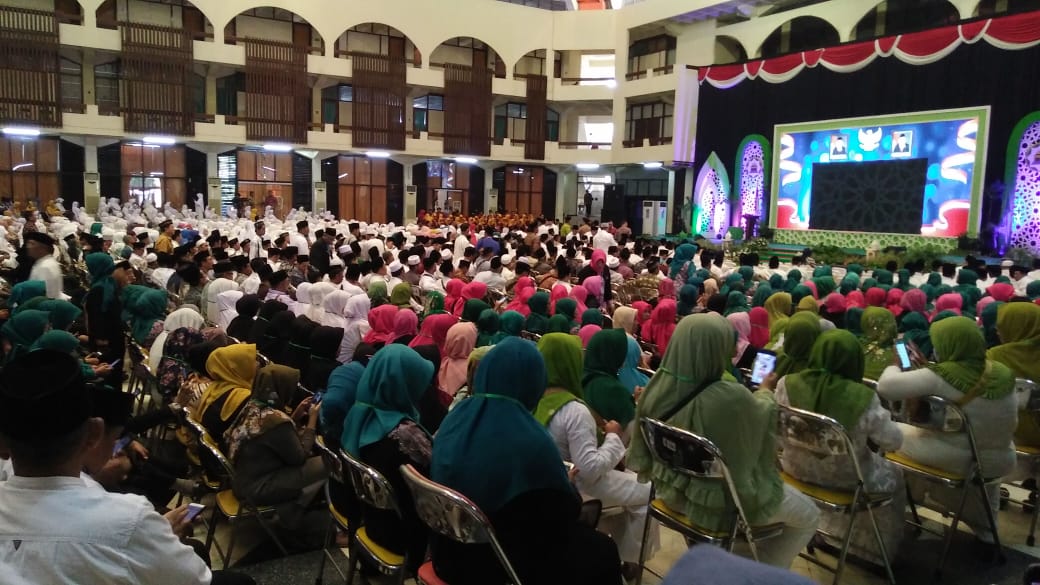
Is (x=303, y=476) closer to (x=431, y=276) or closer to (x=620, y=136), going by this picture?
(x=431, y=276)

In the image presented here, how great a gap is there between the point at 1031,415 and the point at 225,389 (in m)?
3.88

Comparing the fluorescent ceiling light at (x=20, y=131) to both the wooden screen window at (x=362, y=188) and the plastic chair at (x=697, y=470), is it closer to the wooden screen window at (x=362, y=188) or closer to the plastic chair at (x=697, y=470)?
the wooden screen window at (x=362, y=188)

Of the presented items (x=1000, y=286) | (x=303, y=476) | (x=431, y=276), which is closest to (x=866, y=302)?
(x=1000, y=286)

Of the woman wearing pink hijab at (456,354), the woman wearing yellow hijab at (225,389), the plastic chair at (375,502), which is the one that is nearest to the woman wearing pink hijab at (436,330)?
the woman wearing pink hijab at (456,354)

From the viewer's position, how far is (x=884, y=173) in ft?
49.4

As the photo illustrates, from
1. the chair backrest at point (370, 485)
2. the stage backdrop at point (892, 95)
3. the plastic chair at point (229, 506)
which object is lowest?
the plastic chair at point (229, 506)

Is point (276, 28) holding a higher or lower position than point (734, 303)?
higher

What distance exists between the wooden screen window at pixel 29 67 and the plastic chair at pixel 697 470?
62.7 ft

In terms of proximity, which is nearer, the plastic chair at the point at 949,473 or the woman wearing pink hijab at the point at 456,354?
the plastic chair at the point at 949,473

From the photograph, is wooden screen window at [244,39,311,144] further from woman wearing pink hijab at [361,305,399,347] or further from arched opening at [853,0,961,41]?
woman wearing pink hijab at [361,305,399,347]

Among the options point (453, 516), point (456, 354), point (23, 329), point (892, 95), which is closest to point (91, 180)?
point (23, 329)

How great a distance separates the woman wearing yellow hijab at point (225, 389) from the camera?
125 inches

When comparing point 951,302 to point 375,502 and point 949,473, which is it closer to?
point 949,473

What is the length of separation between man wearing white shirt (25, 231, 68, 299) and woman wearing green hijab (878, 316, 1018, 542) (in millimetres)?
5465
